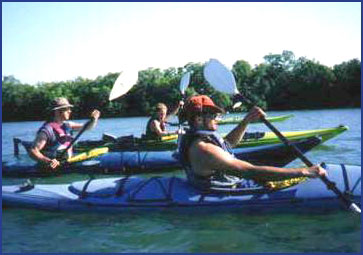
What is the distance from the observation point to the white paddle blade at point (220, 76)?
634cm

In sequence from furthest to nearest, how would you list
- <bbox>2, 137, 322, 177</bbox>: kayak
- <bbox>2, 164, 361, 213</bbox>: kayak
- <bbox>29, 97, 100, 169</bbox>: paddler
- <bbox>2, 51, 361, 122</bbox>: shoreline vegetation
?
<bbox>2, 51, 361, 122</bbox>: shoreline vegetation
<bbox>2, 137, 322, 177</bbox>: kayak
<bbox>29, 97, 100, 169</bbox>: paddler
<bbox>2, 164, 361, 213</bbox>: kayak

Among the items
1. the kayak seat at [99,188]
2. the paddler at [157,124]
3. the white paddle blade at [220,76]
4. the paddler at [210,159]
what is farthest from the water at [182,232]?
the paddler at [157,124]

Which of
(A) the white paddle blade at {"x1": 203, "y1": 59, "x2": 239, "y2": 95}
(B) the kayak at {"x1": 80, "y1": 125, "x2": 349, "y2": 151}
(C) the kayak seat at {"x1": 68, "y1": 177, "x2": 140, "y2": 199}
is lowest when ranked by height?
(C) the kayak seat at {"x1": 68, "y1": 177, "x2": 140, "y2": 199}

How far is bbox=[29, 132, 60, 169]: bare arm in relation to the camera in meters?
6.18

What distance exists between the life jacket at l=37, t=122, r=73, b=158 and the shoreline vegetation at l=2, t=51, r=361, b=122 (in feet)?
133

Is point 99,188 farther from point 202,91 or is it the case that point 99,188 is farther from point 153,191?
point 202,91

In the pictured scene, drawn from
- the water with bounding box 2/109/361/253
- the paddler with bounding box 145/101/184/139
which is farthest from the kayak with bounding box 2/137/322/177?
the water with bounding box 2/109/361/253

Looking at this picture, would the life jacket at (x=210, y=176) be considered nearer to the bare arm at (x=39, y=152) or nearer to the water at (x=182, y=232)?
the water at (x=182, y=232)

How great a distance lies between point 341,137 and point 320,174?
10.2 metres

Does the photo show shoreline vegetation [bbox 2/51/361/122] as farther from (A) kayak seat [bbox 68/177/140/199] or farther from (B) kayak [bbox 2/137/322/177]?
→ (A) kayak seat [bbox 68/177/140/199]

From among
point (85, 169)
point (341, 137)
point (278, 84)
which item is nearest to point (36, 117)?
point (278, 84)

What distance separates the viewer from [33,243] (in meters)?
4.94

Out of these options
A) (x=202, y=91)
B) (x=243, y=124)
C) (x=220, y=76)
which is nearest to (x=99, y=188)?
(x=243, y=124)

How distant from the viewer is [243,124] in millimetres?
5375
